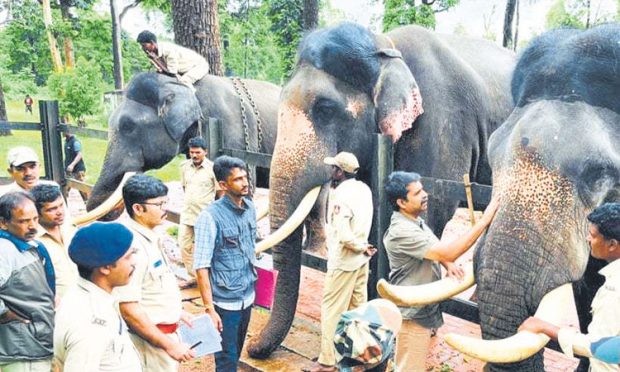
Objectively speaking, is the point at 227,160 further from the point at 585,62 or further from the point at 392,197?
the point at 585,62

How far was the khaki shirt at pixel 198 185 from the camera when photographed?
5590 millimetres

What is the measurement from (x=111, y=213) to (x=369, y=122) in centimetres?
326

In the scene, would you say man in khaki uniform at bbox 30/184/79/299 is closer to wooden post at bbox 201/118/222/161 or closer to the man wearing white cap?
the man wearing white cap

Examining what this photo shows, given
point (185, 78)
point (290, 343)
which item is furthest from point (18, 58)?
point (290, 343)

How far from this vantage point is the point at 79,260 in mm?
2223

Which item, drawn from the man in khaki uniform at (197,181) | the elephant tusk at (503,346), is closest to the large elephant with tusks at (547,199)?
the elephant tusk at (503,346)

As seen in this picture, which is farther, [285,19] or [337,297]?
[285,19]

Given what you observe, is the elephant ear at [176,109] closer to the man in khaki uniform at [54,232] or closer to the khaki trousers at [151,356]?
the man in khaki uniform at [54,232]

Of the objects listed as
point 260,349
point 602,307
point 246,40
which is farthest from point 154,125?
point 246,40

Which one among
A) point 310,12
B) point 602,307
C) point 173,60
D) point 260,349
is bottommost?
point 260,349

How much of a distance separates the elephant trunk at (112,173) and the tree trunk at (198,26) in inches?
92.6

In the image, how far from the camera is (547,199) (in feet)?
8.52

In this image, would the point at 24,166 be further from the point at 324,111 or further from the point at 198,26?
the point at 198,26

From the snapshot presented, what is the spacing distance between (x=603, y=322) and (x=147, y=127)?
17.7ft
